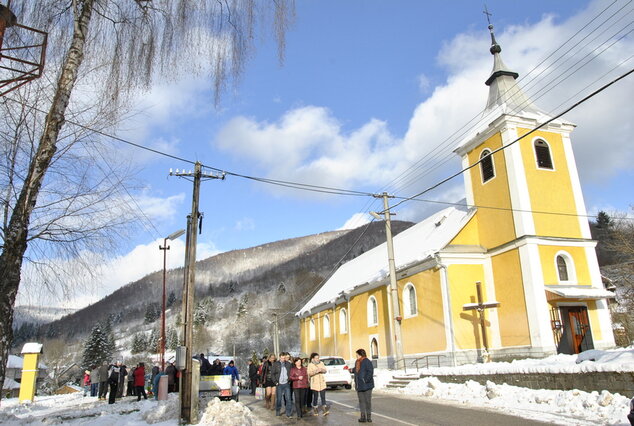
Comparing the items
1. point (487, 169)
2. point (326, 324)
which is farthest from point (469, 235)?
point (326, 324)

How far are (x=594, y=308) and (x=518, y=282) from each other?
141 inches

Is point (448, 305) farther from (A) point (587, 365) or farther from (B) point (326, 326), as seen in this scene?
(B) point (326, 326)

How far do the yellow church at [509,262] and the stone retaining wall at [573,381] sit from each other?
655 centimetres

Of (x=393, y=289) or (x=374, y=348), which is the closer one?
(x=393, y=289)

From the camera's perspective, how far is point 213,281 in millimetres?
169125

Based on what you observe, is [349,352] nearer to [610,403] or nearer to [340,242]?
[610,403]

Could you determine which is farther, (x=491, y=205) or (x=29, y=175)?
(x=491, y=205)

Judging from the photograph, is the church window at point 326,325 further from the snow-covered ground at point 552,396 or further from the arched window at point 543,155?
the snow-covered ground at point 552,396

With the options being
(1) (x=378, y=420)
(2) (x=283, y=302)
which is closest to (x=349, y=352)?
(1) (x=378, y=420)

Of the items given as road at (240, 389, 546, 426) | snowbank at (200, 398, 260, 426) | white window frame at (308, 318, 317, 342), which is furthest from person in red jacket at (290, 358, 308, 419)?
white window frame at (308, 318, 317, 342)

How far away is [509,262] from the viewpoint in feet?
77.1

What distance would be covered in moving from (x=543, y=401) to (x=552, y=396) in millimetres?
261

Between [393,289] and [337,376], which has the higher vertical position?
[393,289]

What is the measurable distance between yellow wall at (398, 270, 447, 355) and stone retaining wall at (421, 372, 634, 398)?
8.18 metres
